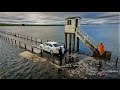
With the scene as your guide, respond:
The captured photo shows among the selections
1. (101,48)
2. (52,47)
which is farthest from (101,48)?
(52,47)

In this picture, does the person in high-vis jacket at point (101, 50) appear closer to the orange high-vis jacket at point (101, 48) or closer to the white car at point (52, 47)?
the orange high-vis jacket at point (101, 48)

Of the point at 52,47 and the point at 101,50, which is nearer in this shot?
the point at 101,50

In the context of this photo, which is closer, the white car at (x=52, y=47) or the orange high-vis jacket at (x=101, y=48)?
the orange high-vis jacket at (x=101, y=48)

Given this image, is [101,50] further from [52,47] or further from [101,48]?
[52,47]

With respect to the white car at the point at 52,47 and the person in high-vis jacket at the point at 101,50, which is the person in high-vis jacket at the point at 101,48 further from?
the white car at the point at 52,47

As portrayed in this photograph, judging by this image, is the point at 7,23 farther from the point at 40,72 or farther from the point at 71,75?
the point at 71,75

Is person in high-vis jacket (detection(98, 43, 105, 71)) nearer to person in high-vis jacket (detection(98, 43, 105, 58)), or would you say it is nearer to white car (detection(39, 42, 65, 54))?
person in high-vis jacket (detection(98, 43, 105, 58))

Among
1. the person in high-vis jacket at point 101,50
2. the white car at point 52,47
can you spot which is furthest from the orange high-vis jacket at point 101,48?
the white car at point 52,47

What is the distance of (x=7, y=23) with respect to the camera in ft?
18.2

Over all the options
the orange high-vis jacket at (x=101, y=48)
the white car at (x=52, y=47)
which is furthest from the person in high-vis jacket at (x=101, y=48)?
the white car at (x=52, y=47)

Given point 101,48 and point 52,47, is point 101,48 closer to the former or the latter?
point 101,48

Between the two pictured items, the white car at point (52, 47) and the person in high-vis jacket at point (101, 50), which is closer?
the person in high-vis jacket at point (101, 50)
